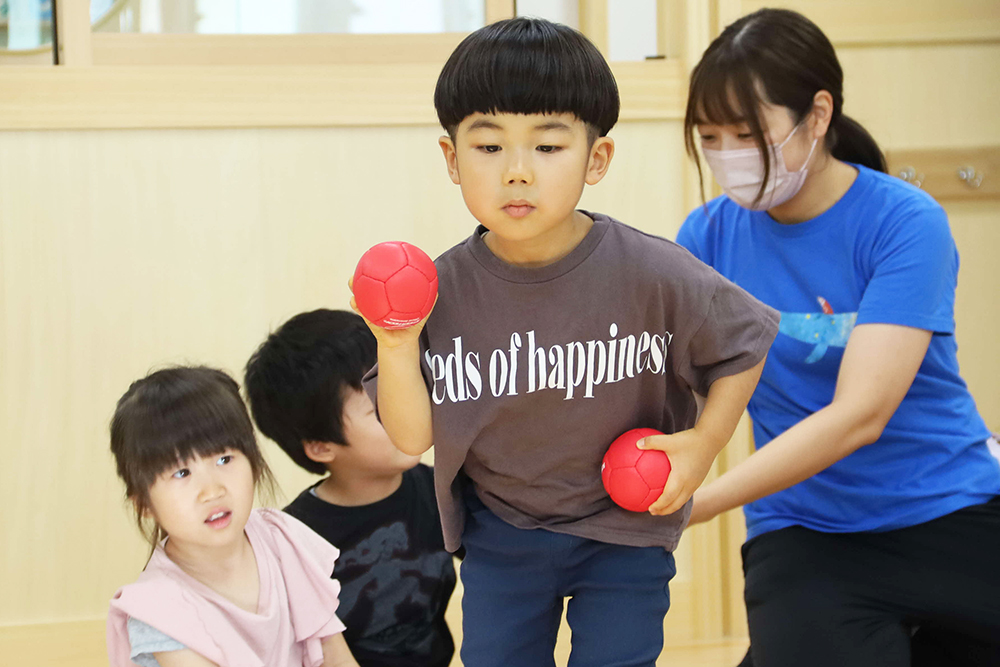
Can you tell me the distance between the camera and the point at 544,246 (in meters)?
1.29

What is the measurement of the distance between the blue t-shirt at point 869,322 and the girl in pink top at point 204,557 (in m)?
0.88

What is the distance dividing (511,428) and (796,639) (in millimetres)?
689

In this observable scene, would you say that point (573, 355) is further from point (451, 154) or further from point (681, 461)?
point (451, 154)

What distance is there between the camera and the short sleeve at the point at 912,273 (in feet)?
5.32

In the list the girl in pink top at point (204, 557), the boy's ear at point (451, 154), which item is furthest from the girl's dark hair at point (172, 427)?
the boy's ear at point (451, 154)

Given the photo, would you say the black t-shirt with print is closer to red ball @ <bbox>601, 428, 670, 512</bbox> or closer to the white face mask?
red ball @ <bbox>601, 428, 670, 512</bbox>

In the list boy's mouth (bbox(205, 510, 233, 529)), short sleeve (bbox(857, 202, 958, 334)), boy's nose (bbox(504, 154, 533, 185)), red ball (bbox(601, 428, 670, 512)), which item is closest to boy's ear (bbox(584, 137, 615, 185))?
boy's nose (bbox(504, 154, 533, 185))

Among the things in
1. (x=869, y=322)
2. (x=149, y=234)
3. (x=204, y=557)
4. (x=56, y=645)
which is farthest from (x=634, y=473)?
(x=56, y=645)

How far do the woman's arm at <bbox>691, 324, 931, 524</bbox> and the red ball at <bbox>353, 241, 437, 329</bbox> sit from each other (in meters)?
0.65

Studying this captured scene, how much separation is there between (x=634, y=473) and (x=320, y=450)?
2.79 ft

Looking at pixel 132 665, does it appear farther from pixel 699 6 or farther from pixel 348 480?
pixel 699 6

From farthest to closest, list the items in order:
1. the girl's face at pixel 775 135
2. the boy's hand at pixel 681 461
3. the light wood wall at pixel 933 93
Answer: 1. the light wood wall at pixel 933 93
2. the girl's face at pixel 775 135
3. the boy's hand at pixel 681 461

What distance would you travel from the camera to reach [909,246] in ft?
5.42

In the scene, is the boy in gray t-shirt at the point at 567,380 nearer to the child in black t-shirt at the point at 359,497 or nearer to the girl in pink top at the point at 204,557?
the girl in pink top at the point at 204,557
